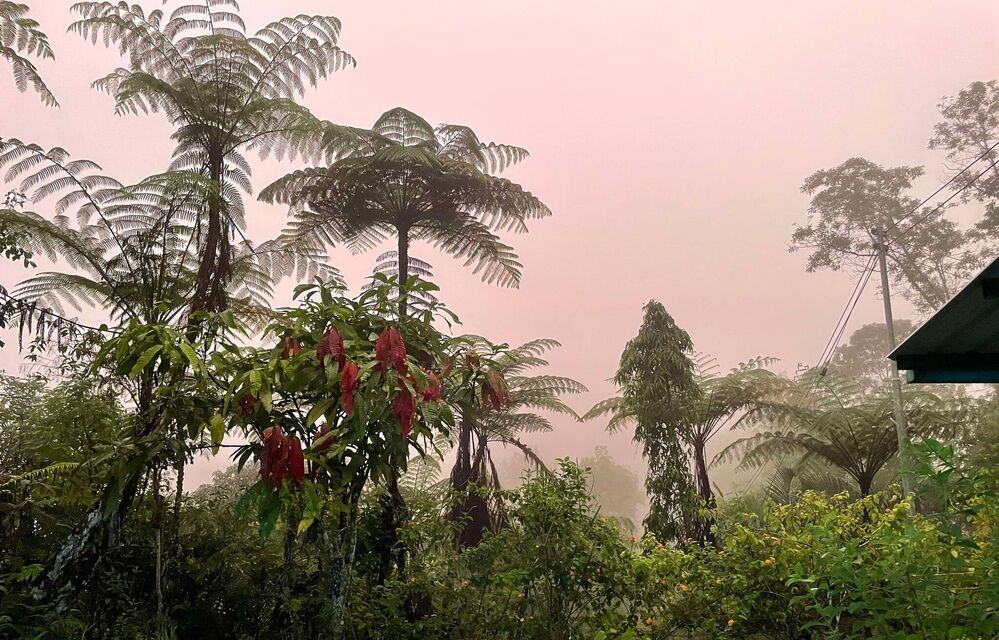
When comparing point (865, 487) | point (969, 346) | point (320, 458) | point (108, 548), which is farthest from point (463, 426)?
point (865, 487)

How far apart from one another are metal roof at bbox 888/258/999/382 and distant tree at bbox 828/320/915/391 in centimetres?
1986

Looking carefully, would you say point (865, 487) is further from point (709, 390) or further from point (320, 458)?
point (320, 458)

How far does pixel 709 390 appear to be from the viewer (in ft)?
26.3

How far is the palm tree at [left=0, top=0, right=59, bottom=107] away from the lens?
357cm

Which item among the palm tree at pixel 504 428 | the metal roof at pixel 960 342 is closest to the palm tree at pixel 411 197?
the palm tree at pixel 504 428

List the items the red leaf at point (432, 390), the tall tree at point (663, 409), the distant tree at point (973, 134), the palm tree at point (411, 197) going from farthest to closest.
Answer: the distant tree at point (973, 134) < the tall tree at point (663, 409) < the palm tree at point (411, 197) < the red leaf at point (432, 390)

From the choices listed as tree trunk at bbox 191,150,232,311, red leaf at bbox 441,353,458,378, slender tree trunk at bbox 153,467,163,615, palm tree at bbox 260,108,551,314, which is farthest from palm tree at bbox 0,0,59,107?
red leaf at bbox 441,353,458,378

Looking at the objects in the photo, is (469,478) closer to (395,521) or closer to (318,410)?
(395,521)

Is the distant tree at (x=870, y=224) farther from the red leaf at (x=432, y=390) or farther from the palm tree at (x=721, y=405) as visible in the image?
the red leaf at (x=432, y=390)

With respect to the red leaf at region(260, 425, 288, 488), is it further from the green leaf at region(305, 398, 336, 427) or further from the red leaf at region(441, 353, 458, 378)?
the red leaf at region(441, 353, 458, 378)

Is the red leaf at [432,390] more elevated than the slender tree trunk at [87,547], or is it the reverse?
the red leaf at [432,390]

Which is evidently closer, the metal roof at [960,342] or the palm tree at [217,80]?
the metal roof at [960,342]

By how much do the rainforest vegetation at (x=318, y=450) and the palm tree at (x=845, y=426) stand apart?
236cm

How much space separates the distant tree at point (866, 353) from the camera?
2012cm
